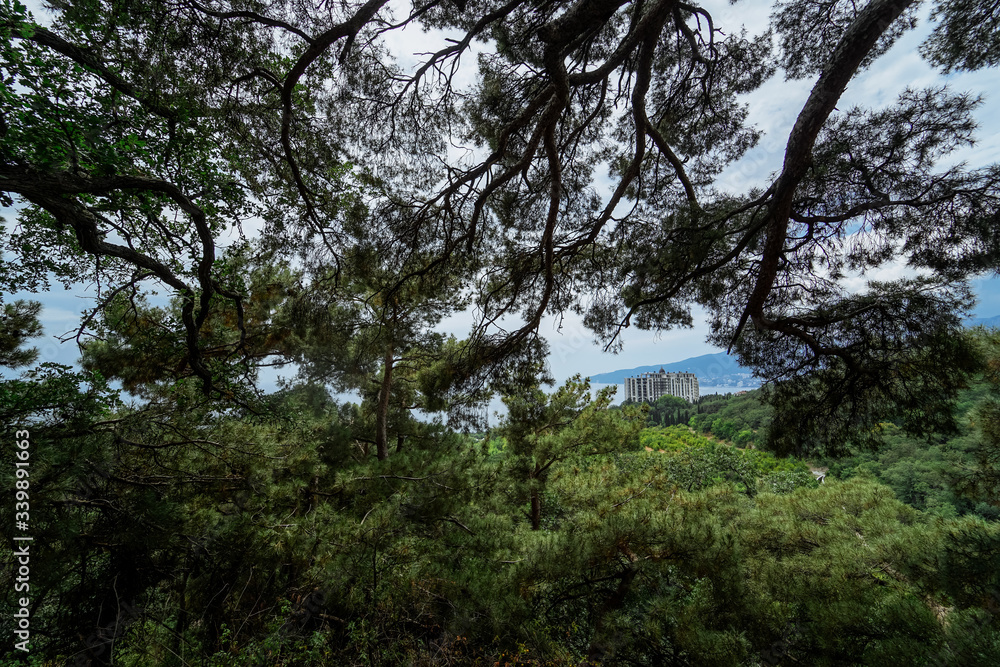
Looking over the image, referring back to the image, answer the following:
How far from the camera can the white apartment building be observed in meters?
65.8

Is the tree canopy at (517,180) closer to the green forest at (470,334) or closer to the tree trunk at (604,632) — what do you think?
the green forest at (470,334)

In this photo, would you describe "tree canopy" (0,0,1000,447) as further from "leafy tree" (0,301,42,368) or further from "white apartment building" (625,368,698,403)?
"white apartment building" (625,368,698,403)

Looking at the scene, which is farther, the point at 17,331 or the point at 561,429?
the point at 561,429

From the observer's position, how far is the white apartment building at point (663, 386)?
65.8 m

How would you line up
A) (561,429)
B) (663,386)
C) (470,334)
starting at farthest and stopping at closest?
(663,386) < (561,429) < (470,334)

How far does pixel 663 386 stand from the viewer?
67.4m

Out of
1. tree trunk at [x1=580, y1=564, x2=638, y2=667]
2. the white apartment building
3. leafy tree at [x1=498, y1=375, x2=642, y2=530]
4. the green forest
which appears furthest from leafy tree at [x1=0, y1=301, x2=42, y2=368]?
the white apartment building

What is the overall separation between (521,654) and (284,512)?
249 centimetres

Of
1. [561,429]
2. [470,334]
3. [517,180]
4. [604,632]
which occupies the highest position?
[517,180]

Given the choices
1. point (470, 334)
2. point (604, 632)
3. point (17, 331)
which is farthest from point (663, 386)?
point (17, 331)

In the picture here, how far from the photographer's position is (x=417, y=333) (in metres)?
4.90

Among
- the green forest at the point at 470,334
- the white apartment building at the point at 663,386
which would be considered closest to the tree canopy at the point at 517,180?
the green forest at the point at 470,334

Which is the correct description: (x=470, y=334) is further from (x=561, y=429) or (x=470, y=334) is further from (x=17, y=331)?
(x=17, y=331)

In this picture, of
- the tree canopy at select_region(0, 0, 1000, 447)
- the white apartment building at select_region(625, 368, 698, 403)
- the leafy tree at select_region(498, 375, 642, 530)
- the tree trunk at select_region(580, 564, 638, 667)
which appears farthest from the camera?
the white apartment building at select_region(625, 368, 698, 403)
